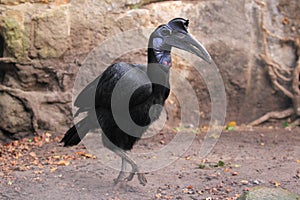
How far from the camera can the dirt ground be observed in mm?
4906

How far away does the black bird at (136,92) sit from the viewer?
4.88 m

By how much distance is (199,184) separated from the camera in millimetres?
5102

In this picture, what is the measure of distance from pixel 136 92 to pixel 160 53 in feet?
1.44

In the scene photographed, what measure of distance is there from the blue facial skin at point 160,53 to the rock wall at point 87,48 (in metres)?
→ 1.99

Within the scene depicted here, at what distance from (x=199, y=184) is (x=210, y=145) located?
1.41 meters

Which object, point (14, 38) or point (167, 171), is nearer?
point (167, 171)

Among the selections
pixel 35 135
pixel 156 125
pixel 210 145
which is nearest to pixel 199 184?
pixel 210 145

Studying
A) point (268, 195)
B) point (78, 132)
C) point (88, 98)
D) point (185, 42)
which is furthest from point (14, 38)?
point (268, 195)

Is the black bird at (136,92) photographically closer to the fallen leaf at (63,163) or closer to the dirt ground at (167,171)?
the dirt ground at (167,171)

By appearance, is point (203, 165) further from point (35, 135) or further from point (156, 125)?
point (35, 135)

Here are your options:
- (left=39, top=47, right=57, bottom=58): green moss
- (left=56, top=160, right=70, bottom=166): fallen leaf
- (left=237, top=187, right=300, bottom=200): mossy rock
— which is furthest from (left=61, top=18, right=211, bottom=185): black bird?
(left=39, top=47, right=57, bottom=58): green moss

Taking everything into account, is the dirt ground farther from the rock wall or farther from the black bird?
the rock wall

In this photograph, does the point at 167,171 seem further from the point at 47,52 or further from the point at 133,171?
the point at 47,52

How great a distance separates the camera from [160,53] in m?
4.98
